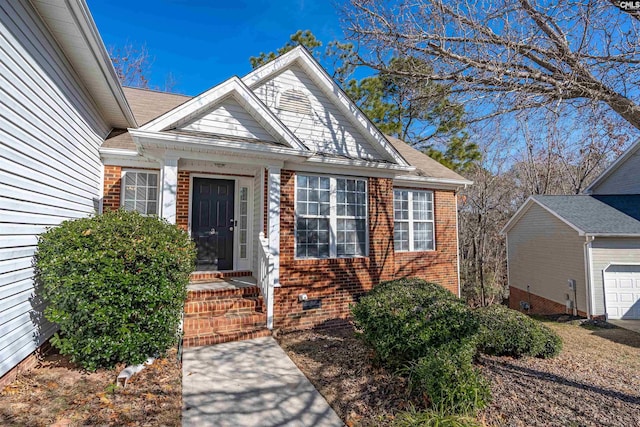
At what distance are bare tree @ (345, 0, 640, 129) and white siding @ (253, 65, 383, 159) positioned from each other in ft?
8.79

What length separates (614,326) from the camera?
10.1 metres

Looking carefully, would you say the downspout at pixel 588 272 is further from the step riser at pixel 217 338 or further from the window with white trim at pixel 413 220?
the step riser at pixel 217 338

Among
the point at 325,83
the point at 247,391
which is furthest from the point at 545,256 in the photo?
the point at 247,391

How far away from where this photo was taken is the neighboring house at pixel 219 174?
3.67 meters

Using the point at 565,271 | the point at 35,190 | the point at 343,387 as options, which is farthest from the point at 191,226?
the point at 565,271

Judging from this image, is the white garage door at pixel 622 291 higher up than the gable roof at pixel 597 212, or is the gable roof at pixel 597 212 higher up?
the gable roof at pixel 597 212

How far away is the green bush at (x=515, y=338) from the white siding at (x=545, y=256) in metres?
9.16

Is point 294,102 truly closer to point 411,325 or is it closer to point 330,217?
point 330,217

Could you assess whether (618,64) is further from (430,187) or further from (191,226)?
(191,226)

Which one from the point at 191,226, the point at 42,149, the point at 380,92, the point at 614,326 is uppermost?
the point at 380,92

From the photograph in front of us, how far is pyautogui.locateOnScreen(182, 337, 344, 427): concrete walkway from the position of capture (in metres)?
3.22

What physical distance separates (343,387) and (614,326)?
1111 centimetres

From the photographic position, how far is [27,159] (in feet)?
12.1

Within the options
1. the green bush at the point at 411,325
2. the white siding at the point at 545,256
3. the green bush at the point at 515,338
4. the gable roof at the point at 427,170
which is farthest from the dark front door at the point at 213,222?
the white siding at the point at 545,256
